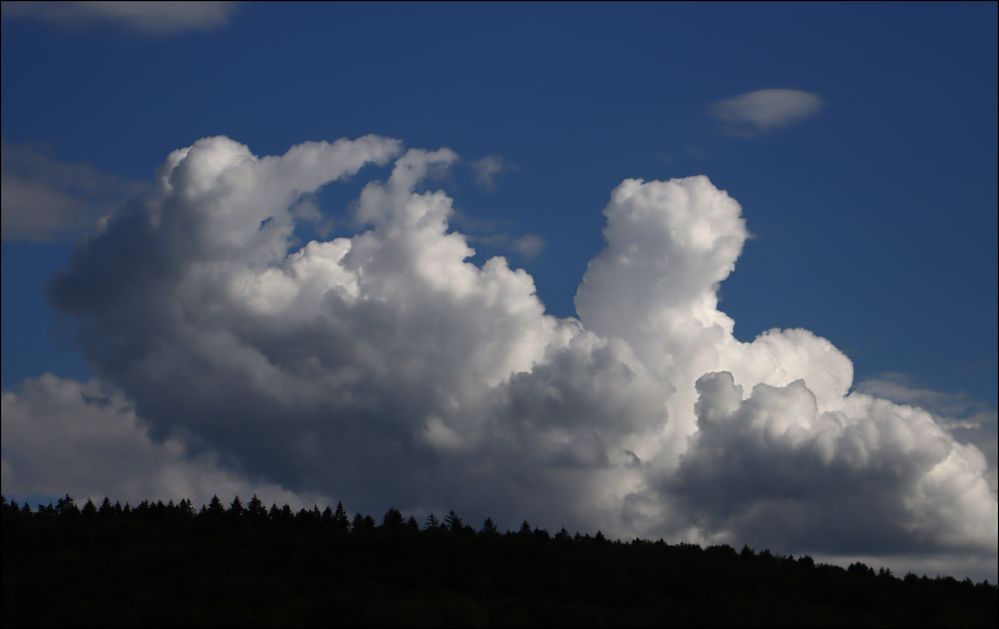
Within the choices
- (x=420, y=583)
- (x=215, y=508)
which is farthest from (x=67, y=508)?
(x=420, y=583)

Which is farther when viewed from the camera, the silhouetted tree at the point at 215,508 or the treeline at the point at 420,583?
the silhouetted tree at the point at 215,508

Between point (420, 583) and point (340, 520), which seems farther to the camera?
point (340, 520)

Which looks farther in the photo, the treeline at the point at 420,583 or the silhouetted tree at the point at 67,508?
the silhouetted tree at the point at 67,508

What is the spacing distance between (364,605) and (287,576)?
9.25m

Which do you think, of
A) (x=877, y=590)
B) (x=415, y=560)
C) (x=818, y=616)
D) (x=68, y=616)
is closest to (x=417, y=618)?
(x=415, y=560)

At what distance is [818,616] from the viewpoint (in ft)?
218

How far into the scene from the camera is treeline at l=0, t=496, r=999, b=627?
2512 inches

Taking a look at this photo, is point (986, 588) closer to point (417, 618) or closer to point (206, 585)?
point (417, 618)

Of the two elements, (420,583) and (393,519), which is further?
(393,519)

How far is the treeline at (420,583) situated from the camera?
6381cm

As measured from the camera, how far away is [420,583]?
233 feet

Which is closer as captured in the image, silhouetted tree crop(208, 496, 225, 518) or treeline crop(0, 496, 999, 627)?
treeline crop(0, 496, 999, 627)

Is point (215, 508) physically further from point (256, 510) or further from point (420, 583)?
point (420, 583)

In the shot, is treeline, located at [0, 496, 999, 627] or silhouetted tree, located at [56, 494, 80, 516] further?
silhouetted tree, located at [56, 494, 80, 516]
